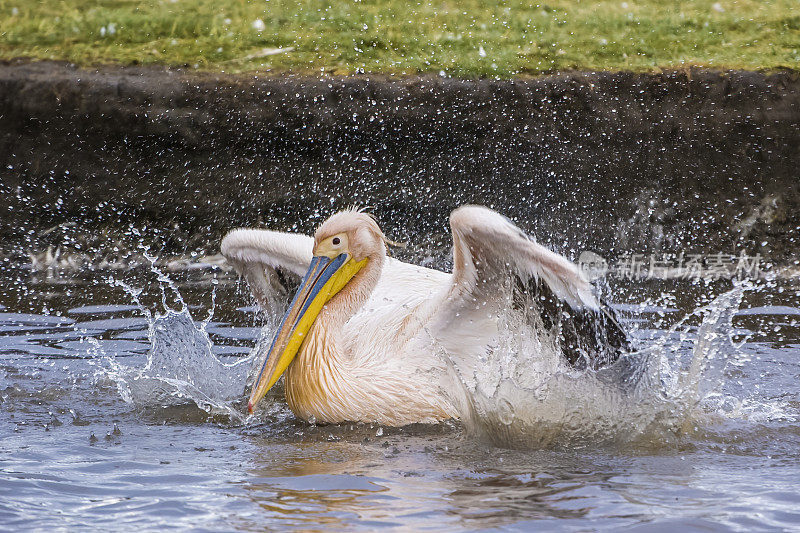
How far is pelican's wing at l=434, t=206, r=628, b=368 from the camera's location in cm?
395

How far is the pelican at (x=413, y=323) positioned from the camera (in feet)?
13.2

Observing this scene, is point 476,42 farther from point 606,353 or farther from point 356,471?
point 356,471

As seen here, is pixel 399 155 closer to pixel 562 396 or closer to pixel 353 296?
pixel 353 296

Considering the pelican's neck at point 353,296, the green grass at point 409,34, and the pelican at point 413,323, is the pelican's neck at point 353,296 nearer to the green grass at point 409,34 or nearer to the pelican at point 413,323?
the pelican at point 413,323

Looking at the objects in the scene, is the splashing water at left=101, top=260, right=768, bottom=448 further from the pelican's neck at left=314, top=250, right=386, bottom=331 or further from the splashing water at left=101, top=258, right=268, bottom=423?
the pelican's neck at left=314, top=250, right=386, bottom=331

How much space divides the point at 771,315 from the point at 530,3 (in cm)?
398

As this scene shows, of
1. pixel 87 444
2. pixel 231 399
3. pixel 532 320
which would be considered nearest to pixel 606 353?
pixel 532 320

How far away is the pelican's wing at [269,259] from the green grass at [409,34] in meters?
2.86

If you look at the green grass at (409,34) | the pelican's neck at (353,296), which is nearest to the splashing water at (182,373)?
the pelican's neck at (353,296)

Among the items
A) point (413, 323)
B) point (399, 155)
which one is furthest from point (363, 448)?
point (399, 155)

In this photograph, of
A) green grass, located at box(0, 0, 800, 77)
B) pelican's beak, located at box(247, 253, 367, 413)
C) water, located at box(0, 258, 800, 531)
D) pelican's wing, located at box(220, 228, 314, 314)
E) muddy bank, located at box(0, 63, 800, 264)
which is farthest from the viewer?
green grass, located at box(0, 0, 800, 77)

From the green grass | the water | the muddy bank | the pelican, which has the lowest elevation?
the water

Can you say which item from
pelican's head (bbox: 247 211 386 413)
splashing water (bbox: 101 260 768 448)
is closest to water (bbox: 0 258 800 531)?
splashing water (bbox: 101 260 768 448)

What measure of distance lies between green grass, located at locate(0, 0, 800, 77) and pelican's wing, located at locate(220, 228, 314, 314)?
2858mm
